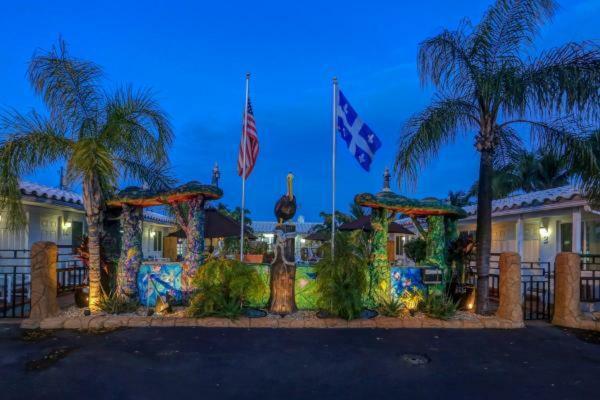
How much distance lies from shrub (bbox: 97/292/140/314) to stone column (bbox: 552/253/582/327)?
8.69 m

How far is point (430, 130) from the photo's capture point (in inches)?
323

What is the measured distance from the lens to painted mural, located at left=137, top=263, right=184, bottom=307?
8758mm

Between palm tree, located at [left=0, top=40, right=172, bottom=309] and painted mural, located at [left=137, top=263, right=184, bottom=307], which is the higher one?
palm tree, located at [left=0, top=40, right=172, bottom=309]

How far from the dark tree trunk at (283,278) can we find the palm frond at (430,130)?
2852 millimetres

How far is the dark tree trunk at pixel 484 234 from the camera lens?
834 centimetres

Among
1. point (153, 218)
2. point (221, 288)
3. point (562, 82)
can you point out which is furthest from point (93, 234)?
point (153, 218)

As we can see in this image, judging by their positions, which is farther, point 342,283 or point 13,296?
point 342,283

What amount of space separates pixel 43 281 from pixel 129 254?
1.63 meters

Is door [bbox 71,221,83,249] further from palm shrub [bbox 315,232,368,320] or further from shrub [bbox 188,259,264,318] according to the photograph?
palm shrub [bbox 315,232,368,320]

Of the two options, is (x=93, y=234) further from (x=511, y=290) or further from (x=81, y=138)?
(x=511, y=290)

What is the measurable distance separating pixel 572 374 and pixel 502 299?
2.84 m

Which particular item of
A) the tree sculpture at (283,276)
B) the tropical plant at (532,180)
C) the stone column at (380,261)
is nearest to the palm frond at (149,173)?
the tree sculpture at (283,276)

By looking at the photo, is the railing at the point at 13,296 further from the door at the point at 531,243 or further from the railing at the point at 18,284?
the door at the point at 531,243

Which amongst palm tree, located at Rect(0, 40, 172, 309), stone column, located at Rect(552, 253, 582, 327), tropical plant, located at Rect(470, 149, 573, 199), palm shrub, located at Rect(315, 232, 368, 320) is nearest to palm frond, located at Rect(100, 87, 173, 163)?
palm tree, located at Rect(0, 40, 172, 309)
